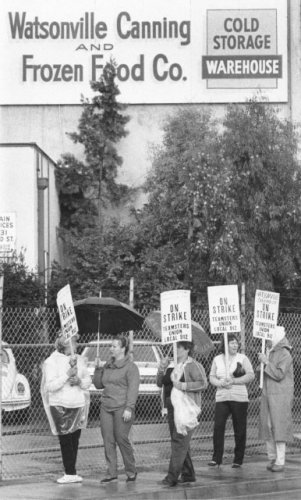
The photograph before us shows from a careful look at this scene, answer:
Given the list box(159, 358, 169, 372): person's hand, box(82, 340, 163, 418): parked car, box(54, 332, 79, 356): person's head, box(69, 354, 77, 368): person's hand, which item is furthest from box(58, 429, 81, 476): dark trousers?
box(82, 340, 163, 418): parked car

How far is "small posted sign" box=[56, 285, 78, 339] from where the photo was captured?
1177cm

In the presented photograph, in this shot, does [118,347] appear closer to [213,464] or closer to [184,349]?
[184,349]

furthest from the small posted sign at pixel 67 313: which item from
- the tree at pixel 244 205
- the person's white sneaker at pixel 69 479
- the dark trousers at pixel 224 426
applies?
the tree at pixel 244 205

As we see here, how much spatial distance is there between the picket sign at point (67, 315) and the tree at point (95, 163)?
23.0 metres

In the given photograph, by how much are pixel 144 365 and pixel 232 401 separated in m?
6.45

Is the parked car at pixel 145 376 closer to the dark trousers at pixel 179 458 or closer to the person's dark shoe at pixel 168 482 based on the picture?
the dark trousers at pixel 179 458

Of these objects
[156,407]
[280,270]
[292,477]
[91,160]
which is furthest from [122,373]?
[91,160]

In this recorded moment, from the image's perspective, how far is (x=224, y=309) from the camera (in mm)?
13445

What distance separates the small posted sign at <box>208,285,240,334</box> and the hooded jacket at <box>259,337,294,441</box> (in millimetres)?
620

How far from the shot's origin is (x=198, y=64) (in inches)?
1454

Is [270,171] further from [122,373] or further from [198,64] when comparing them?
[122,373]

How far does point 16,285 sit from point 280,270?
25.7 ft

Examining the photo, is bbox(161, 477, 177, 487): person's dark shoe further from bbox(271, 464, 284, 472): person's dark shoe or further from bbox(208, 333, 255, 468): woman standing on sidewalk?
bbox(271, 464, 284, 472): person's dark shoe

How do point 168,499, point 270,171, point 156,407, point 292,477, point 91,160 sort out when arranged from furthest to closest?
point 91,160 < point 270,171 < point 156,407 < point 292,477 < point 168,499
